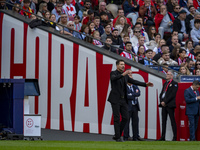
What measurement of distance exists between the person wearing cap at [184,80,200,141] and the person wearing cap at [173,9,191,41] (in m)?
6.36

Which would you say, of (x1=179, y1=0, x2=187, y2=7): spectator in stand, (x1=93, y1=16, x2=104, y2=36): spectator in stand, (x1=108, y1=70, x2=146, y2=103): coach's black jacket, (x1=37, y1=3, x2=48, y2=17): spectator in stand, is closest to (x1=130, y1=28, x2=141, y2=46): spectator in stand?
(x1=93, y1=16, x2=104, y2=36): spectator in stand

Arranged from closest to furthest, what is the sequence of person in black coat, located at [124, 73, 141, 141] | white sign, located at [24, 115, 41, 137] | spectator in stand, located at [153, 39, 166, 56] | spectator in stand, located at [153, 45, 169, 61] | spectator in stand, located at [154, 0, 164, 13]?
white sign, located at [24, 115, 41, 137] → person in black coat, located at [124, 73, 141, 141] → spectator in stand, located at [153, 45, 169, 61] → spectator in stand, located at [153, 39, 166, 56] → spectator in stand, located at [154, 0, 164, 13]

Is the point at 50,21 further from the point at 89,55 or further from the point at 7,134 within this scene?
the point at 7,134

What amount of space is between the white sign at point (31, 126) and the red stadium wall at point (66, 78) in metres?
3.70

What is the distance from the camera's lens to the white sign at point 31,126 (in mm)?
18266

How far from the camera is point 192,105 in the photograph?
19.9 metres

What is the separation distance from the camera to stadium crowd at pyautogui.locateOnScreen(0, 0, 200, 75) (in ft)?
73.0

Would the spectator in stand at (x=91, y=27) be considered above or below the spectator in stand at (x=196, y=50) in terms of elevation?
above

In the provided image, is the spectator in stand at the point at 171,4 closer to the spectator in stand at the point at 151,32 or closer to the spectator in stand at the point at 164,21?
the spectator in stand at the point at 164,21

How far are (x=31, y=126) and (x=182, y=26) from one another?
1065 cm

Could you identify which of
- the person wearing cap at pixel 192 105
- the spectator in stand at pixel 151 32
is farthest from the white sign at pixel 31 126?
the spectator in stand at pixel 151 32

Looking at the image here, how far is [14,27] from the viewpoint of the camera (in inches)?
891

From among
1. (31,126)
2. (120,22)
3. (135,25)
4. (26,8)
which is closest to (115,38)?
(120,22)

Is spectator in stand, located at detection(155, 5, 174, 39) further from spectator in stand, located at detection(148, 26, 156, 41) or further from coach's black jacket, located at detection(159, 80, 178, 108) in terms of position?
coach's black jacket, located at detection(159, 80, 178, 108)
